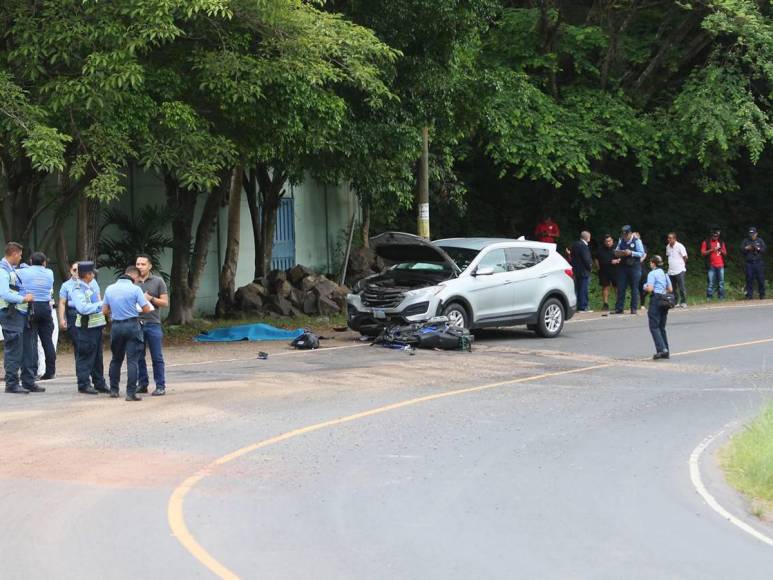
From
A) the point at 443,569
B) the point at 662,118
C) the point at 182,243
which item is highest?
the point at 662,118

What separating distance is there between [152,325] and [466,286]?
7446 millimetres

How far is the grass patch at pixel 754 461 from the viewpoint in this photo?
9.41 metres

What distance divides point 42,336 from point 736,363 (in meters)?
10.3

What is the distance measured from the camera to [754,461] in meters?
10.0

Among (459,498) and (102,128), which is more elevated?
(102,128)

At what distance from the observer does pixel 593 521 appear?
8.52 m

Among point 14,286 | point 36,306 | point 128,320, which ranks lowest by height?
point 128,320

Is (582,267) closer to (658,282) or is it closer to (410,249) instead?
(410,249)

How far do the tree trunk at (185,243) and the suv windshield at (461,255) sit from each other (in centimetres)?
531

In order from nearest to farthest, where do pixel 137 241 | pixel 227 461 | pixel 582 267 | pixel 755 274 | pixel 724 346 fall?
pixel 227 461
pixel 724 346
pixel 137 241
pixel 582 267
pixel 755 274

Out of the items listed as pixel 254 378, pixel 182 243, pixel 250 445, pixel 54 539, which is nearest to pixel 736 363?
pixel 254 378

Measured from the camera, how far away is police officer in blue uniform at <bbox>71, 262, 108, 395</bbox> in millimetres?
14477

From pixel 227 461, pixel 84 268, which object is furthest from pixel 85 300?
pixel 227 461

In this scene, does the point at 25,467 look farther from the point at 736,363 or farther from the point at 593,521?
the point at 736,363
